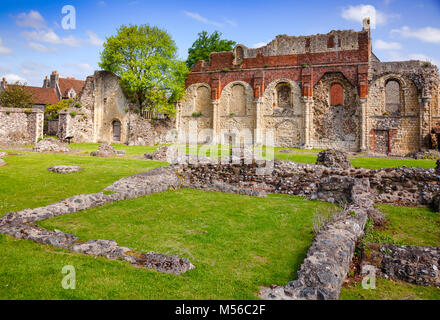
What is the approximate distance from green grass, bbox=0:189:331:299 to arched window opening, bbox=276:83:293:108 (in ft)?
86.4

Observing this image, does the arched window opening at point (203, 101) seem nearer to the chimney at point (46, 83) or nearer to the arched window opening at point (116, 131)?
the arched window opening at point (116, 131)

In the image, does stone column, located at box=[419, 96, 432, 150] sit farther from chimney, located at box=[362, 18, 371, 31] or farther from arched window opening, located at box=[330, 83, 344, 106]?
chimney, located at box=[362, 18, 371, 31]

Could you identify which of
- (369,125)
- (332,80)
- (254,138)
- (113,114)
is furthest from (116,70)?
(369,125)

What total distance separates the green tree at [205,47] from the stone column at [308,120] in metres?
19.4

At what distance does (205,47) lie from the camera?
46.7 metres

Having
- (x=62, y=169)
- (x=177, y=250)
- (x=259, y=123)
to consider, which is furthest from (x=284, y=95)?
(x=177, y=250)

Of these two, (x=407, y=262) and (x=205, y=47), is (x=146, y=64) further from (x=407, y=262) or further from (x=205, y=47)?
(x=407, y=262)

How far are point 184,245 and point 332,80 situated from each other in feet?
100

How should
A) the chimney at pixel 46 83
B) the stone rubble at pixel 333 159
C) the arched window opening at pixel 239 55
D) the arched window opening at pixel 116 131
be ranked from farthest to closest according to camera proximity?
the chimney at pixel 46 83 < the arched window opening at pixel 239 55 < the arched window opening at pixel 116 131 < the stone rubble at pixel 333 159

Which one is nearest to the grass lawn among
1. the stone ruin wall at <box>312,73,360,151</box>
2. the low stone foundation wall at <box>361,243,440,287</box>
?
the low stone foundation wall at <box>361,243,440,287</box>

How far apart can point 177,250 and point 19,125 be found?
2829 cm

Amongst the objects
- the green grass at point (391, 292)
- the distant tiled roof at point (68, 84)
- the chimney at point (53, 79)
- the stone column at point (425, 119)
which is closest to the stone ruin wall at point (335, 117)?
the stone column at point (425, 119)

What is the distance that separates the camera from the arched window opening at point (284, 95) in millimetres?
33719
